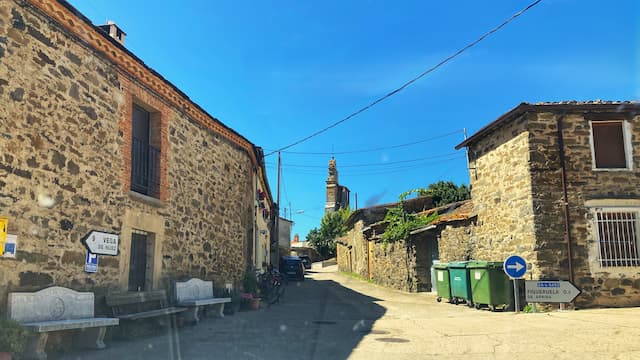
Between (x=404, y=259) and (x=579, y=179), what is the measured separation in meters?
9.64

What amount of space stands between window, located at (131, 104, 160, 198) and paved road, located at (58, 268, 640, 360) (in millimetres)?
2986

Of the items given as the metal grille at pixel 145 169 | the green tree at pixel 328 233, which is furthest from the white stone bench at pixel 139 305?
the green tree at pixel 328 233

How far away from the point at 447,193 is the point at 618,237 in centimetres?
2507

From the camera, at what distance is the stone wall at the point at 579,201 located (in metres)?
12.5

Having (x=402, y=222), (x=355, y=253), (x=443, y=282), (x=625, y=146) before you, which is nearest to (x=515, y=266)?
(x=443, y=282)

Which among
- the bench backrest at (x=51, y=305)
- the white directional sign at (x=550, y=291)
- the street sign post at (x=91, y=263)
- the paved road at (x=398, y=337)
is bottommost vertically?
the paved road at (x=398, y=337)

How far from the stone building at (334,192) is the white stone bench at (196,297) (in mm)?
62506

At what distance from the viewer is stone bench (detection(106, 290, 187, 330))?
838 cm

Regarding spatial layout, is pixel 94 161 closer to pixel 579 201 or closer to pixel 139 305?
pixel 139 305

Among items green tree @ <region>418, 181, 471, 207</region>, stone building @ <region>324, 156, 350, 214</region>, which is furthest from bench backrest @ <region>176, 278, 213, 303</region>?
stone building @ <region>324, 156, 350, 214</region>

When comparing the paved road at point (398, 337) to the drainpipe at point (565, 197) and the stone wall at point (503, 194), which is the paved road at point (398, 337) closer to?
the drainpipe at point (565, 197)

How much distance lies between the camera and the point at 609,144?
13.3m

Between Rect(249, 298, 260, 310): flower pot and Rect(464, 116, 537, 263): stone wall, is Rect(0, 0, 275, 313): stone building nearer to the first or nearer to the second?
Rect(249, 298, 260, 310): flower pot

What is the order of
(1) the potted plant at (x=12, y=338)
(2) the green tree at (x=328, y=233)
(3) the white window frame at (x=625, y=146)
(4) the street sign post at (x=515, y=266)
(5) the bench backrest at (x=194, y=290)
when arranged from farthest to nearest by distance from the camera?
(2) the green tree at (x=328, y=233)
(3) the white window frame at (x=625, y=146)
(4) the street sign post at (x=515, y=266)
(5) the bench backrest at (x=194, y=290)
(1) the potted plant at (x=12, y=338)
